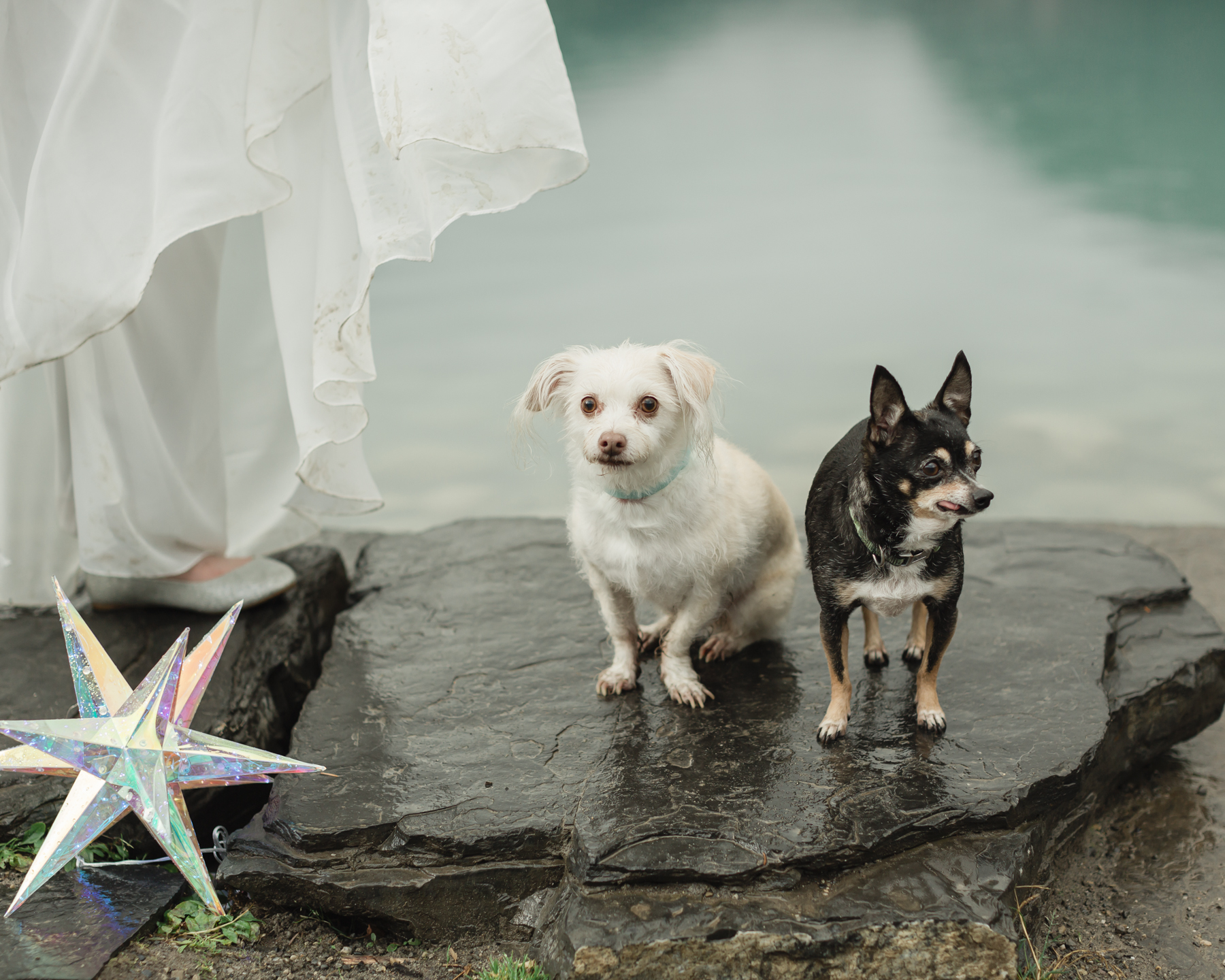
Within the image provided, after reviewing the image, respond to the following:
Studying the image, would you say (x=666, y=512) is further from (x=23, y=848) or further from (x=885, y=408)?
(x=23, y=848)

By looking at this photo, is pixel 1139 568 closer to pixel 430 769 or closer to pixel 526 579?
pixel 526 579

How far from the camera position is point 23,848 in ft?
9.51

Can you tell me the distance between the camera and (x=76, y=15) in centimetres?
261

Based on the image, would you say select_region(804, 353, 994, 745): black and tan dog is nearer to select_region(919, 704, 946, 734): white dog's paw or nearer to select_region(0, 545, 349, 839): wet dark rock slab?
select_region(919, 704, 946, 734): white dog's paw

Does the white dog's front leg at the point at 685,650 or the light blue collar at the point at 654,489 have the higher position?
the light blue collar at the point at 654,489

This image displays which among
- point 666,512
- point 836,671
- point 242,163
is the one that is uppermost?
point 242,163

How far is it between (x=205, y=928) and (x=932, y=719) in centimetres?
198

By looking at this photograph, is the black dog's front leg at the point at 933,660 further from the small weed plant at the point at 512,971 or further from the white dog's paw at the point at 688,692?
the small weed plant at the point at 512,971

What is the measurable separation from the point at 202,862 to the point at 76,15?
6.94ft

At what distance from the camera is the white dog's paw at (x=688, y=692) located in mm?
3033

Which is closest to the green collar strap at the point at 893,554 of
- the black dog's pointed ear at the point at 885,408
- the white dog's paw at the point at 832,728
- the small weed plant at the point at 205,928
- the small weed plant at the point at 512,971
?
the black dog's pointed ear at the point at 885,408

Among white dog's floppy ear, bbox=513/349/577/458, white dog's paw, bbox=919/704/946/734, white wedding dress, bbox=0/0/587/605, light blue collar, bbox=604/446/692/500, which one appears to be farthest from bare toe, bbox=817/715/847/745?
white wedding dress, bbox=0/0/587/605

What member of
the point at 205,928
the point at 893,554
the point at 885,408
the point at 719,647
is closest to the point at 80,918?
the point at 205,928

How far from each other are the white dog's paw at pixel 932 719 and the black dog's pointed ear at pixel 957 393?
837mm
